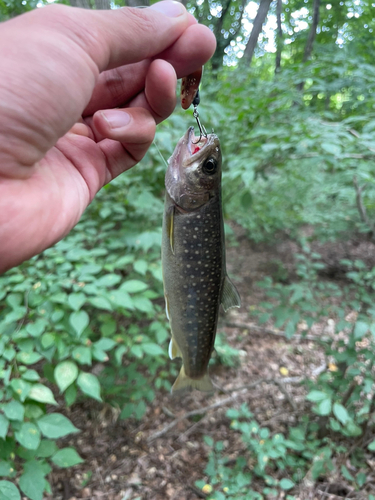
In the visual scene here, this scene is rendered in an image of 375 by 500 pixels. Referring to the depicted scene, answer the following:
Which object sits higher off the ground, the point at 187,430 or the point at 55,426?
the point at 55,426

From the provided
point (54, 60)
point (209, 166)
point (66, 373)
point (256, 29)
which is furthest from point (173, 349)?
point (256, 29)

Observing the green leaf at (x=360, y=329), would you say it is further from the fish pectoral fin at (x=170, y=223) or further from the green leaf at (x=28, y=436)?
the green leaf at (x=28, y=436)

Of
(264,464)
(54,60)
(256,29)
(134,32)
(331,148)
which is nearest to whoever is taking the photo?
(54,60)

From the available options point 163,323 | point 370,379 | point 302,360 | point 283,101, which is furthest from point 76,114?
point 302,360

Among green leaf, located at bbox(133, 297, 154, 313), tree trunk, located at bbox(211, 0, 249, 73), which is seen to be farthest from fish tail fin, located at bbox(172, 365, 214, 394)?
tree trunk, located at bbox(211, 0, 249, 73)

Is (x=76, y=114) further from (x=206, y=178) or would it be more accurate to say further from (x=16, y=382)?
(x=16, y=382)

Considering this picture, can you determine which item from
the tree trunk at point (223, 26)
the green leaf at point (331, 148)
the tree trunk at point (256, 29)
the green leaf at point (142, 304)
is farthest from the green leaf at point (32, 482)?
the tree trunk at point (256, 29)

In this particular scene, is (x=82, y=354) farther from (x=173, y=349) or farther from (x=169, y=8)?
(x=169, y=8)
